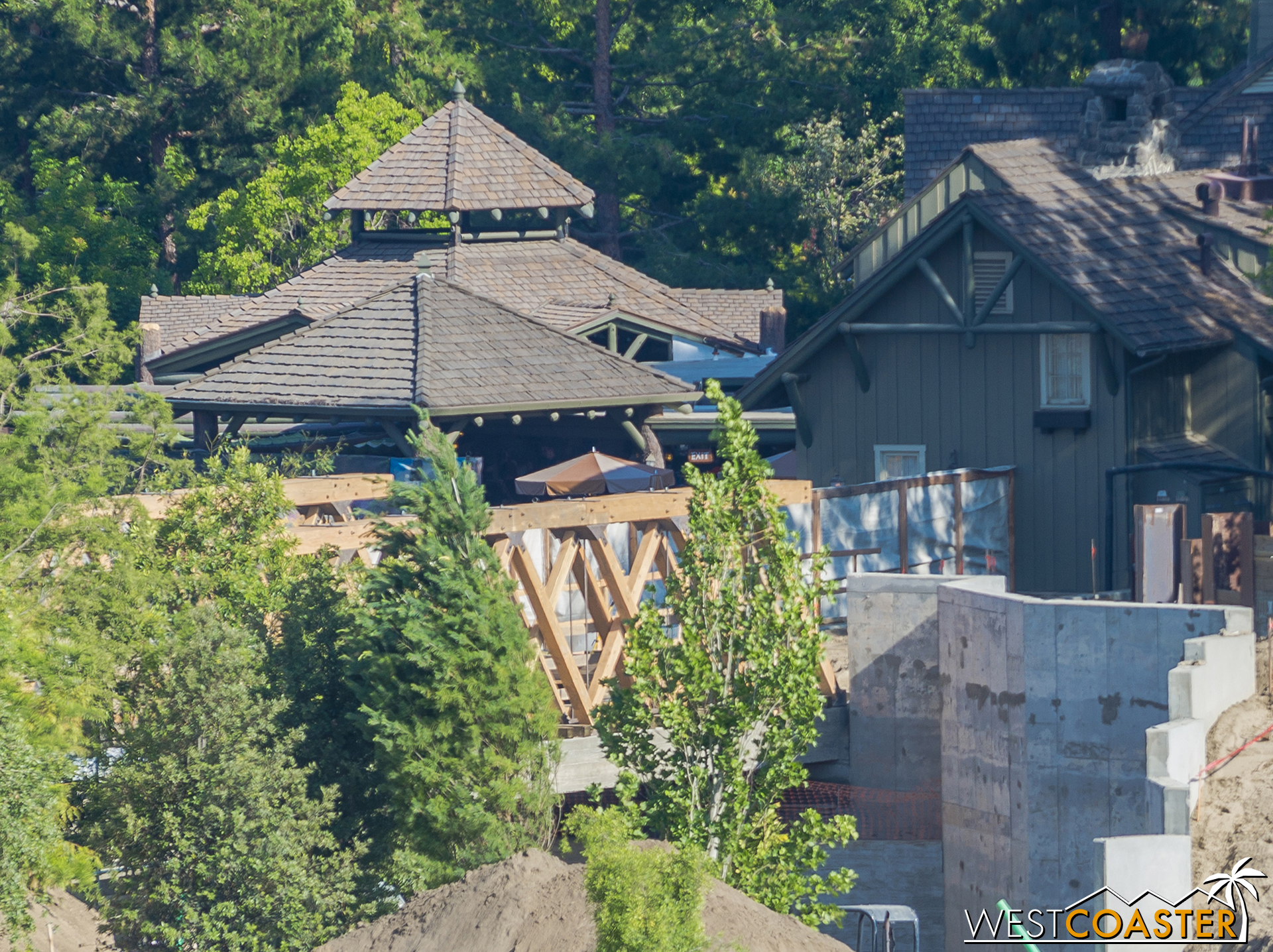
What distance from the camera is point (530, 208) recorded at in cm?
3775

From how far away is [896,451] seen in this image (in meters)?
25.6

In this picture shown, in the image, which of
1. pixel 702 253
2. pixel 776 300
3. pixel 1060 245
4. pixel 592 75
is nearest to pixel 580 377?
pixel 1060 245

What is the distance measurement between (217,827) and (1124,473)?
1227 centimetres

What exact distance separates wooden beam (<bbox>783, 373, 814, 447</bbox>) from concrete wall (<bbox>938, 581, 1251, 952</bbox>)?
7.36 metres

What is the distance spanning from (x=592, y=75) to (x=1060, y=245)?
37.1m

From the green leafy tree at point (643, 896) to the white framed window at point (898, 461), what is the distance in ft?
41.5

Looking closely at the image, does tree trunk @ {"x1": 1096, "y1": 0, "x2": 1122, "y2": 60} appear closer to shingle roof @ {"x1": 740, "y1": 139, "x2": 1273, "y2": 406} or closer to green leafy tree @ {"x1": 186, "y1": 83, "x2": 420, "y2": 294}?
shingle roof @ {"x1": 740, "y1": 139, "x2": 1273, "y2": 406}

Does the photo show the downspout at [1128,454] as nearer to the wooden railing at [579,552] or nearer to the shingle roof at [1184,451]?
the shingle roof at [1184,451]

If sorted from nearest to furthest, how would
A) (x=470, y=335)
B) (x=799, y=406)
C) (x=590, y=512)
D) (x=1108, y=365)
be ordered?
(x=590, y=512), (x=1108, y=365), (x=799, y=406), (x=470, y=335)

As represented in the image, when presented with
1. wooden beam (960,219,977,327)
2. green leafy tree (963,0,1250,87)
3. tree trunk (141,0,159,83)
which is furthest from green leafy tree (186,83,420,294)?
wooden beam (960,219,977,327)

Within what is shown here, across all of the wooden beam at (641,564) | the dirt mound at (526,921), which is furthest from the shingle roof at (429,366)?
the dirt mound at (526,921)

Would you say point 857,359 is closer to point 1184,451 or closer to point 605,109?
point 1184,451

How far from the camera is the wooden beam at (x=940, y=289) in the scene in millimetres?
24500

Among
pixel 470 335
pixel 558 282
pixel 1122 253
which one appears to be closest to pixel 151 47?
pixel 558 282
